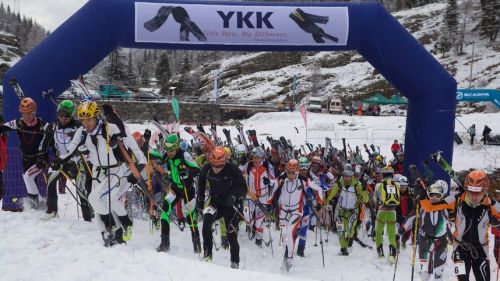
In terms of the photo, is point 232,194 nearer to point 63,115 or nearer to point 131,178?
point 131,178

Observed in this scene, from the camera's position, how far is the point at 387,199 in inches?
353

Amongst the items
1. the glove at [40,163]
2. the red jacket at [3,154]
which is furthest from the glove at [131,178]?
the red jacket at [3,154]

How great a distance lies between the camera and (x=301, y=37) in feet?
36.7

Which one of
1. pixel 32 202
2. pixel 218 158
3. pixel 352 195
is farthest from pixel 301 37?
pixel 32 202

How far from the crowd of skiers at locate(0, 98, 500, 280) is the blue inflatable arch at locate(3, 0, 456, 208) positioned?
80.0 inches

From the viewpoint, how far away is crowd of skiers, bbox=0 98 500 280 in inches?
254

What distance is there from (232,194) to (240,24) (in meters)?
5.58

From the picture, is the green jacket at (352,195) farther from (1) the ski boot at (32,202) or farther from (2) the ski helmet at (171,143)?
(1) the ski boot at (32,202)

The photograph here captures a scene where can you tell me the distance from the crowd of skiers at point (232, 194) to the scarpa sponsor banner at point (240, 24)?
2.83 meters

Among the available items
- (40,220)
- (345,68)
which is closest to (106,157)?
(40,220)

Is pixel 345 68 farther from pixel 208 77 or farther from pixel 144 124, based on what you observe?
pixel 144 124

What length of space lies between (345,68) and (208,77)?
29.0 m

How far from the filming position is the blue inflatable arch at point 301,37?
34.0ft

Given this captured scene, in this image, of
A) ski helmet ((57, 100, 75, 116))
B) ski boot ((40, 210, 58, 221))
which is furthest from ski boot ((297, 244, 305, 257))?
ski helmet ((57, 100, 75, 116))
